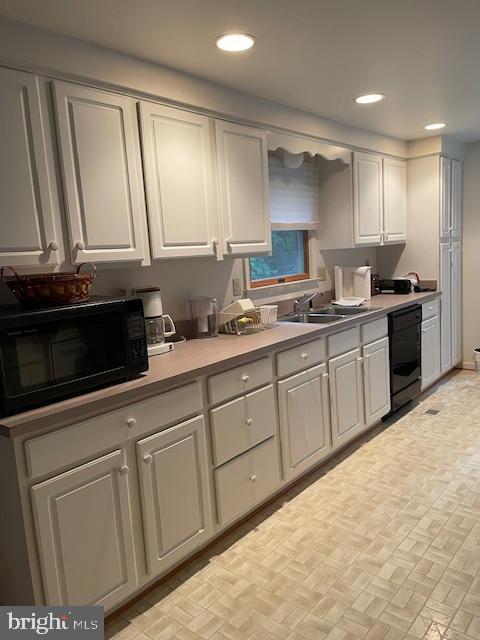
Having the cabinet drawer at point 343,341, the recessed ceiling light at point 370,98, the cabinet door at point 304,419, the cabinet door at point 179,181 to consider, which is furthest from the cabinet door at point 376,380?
the recessed ceiling light at point 370,98

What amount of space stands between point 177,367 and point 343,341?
1382 mm

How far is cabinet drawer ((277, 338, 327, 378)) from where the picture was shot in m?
2.61

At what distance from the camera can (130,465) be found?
186cm

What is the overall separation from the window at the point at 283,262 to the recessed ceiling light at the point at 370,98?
41.7 inches

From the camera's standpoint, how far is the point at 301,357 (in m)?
2.74

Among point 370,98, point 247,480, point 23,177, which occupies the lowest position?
point 247,480

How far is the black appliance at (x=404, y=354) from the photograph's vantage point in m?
3.71

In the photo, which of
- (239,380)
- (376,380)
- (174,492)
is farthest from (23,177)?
(376,380)

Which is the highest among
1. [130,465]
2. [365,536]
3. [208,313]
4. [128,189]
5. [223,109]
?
Result: [223,109]

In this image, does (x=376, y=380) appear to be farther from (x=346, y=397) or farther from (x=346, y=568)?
(x=346, y=568)

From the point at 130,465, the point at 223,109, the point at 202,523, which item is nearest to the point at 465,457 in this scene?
the point at 202,523

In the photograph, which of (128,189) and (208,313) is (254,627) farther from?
(128,189)

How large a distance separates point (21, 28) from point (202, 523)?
6.94 feet

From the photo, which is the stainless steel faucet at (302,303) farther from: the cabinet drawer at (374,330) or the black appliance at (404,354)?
the black appliance at (404,354)
